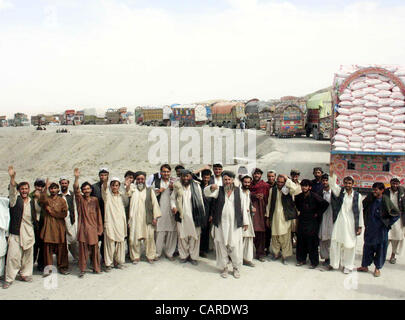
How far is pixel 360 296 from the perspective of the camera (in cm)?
395

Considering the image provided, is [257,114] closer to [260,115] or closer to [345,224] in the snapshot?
[260,115]

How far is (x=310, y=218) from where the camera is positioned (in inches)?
184

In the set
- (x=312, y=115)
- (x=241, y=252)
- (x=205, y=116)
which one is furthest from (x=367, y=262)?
(x=205, y=116)

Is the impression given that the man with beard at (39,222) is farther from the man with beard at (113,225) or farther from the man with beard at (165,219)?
the man with beard at (165,219)

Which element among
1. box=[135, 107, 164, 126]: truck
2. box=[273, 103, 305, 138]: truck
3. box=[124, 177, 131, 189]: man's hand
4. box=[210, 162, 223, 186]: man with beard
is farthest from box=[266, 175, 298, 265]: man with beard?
box=[135, 107, 164, 126]: truck

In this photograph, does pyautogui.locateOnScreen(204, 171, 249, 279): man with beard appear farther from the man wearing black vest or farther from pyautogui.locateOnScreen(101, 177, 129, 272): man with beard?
the man wearing black vest

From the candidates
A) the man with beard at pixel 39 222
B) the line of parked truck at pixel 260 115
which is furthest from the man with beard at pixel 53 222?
the line of parked truck at pixel 260 115

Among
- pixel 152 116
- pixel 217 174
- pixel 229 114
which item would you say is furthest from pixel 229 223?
pixel 152 116

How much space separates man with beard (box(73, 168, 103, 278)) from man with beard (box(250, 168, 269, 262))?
6.83 feet

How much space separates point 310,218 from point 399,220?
54.1 inches

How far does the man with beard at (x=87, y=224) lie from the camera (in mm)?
4492

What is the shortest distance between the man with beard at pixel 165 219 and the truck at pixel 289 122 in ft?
58.5
